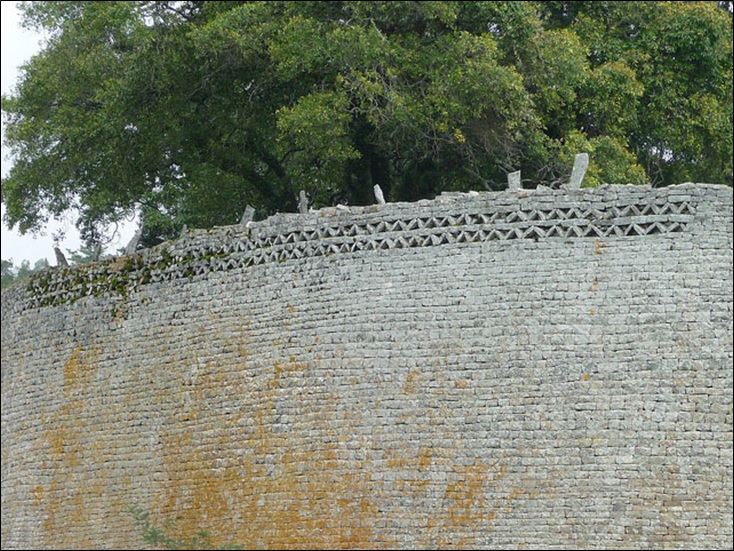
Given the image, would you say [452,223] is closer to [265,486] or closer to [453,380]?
[453,380]

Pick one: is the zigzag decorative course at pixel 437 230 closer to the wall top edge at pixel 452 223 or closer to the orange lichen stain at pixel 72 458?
the wall top edge at pixel 452 223

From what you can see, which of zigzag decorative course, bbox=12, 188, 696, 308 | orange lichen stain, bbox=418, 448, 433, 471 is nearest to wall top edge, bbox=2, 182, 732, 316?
zigzag decorative course, bbox=12, 188, 696, 308

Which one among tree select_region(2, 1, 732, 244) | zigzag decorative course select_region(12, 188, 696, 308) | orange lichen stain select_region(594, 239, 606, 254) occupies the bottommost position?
orange lichen stain select_region(594, 239, 606, 254)

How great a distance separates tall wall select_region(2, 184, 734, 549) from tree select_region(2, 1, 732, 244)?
4.81 m

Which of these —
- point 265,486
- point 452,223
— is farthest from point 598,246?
point 265,486

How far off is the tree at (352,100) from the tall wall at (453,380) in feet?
15.8

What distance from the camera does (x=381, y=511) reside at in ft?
60.7

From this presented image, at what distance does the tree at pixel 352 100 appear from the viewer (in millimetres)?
24141

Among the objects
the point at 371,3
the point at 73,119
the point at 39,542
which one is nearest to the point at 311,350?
the point at 39,542

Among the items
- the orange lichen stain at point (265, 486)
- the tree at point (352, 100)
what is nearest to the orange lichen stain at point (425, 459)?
the orange lichen stain at point (265, 486)

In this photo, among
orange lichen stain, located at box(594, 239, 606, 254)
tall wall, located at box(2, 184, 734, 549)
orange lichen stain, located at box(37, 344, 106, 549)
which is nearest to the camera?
tall wall, located at box(2, 184, 734, 549)

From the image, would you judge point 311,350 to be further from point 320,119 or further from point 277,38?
point 277,38

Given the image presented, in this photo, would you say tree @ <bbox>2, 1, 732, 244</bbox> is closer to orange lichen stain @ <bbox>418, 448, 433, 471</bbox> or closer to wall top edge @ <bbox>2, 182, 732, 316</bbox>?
wall top edge @ <bbox>2, 182, 732, 316</bbox>

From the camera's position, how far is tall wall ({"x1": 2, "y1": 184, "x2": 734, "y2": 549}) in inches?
701
